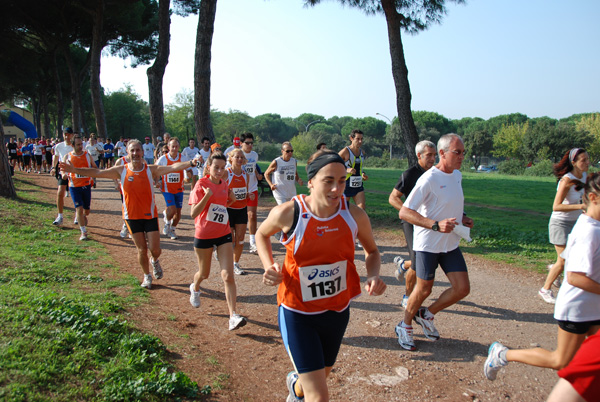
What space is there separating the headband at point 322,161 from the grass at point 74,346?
7.05 feet

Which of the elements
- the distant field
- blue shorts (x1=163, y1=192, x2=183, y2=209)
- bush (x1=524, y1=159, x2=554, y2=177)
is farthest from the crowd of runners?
bush (x1=524, y1=159, x2=554, y2=177)

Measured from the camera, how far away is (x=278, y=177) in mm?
9180

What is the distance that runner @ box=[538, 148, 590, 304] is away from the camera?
5.77m

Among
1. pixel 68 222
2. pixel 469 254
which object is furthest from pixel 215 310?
pixel 68 222

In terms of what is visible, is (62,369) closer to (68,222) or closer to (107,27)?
(68,222)

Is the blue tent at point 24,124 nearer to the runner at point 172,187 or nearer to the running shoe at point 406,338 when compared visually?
the runner at point 172,187

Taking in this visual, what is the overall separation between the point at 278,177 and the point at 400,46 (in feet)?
21.5

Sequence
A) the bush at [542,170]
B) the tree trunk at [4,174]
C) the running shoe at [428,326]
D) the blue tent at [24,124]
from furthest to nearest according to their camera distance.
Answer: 1. the blue tent at [24,124]
2. the bush at [542,170]
3. the tree trunk at [4,174]
4. the running shoe at [428,326]

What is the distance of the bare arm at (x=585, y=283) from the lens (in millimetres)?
2920

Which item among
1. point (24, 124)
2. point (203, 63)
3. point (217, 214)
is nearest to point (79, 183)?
point (217, 214)

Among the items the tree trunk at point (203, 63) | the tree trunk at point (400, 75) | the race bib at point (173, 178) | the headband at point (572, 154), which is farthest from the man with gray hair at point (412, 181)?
the tree trunk at point (203, 63)

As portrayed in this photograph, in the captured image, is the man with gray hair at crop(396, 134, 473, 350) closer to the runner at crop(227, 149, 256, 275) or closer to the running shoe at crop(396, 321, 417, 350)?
the running shoe at crop(396, 321, 417, 350)

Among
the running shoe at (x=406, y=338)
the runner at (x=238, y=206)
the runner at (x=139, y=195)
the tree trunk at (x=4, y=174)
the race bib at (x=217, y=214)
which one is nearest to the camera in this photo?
the running shoe at (x=406, y=338)

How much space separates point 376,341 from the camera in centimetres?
494
